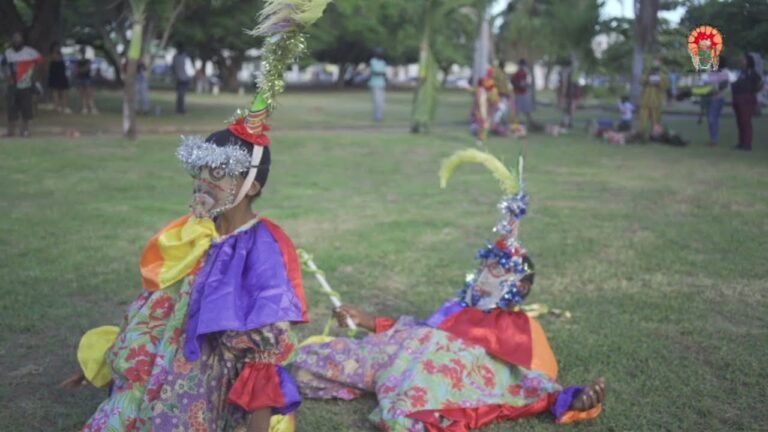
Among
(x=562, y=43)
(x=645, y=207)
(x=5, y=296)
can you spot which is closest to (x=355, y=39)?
(x=562, y=43)

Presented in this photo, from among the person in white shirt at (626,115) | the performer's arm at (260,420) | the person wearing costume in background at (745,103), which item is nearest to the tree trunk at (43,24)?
the person in white shirt at (626,115)

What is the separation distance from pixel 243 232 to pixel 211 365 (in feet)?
1.82

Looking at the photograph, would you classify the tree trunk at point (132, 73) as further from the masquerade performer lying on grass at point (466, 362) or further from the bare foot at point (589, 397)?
the bare foot at point (589, 397)

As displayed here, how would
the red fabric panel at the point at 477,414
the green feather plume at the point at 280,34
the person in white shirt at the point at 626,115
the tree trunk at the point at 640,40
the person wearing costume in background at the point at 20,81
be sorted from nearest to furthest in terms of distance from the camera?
the green feather plume at the point at 280,34 < the red fabric panel at the point at 477,414 < the tree trunk at the point at 640,40 < the person wearing costume in background at the point at 20,81 < the person in white shirt at the point at 626,115

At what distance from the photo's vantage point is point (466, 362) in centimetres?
438

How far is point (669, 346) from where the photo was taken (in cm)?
552

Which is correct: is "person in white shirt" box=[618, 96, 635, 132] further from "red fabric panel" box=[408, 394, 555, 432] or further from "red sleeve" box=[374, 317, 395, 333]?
"red fabric panel" box=[408, 394, 555, 432]

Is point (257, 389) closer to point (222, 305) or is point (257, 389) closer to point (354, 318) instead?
point (222, 305)

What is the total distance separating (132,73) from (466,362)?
12.8m

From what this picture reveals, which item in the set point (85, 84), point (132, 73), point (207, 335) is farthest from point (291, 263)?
point (85, 84)

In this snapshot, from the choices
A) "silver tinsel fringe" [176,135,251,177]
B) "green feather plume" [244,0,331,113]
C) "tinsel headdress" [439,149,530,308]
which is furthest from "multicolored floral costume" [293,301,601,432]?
"green feather plume" [244,0,331,113]

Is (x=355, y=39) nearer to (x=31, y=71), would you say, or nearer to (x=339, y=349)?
(x=31, y=71)

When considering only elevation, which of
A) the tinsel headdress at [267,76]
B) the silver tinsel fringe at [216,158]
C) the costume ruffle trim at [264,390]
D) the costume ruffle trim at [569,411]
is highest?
the tinsel headdress at [267,76]

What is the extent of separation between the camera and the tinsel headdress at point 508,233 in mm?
4762
